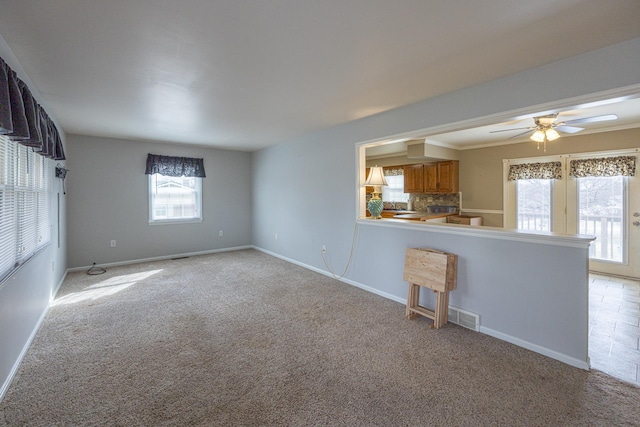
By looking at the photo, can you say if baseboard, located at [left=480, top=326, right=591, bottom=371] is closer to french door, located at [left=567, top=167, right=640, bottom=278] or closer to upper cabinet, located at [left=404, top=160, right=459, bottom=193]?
french door, located at [left=567, top=167, right=640, bottom=278]

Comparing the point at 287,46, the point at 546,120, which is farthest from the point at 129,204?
the point at 546,120

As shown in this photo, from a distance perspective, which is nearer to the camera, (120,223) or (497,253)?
(497,253)

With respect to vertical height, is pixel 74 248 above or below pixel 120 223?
below

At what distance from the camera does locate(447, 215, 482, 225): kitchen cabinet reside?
5.99 metres

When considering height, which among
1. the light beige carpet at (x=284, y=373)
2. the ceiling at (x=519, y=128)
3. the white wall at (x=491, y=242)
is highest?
the ceiling at (x=519, y=128)

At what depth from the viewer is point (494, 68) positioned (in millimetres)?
2387

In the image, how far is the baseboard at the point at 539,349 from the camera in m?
2.21

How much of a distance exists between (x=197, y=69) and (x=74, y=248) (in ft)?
14.8

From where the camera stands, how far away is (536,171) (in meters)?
5.31

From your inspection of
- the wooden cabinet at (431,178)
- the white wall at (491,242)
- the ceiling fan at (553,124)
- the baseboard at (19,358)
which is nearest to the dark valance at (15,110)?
the baseboard at (19,358)

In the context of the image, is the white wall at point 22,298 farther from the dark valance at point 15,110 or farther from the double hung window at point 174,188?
the double hung window at point 174,188

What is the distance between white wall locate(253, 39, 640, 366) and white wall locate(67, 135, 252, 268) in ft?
8.78

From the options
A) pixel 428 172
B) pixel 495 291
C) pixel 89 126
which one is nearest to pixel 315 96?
pixel 495 291

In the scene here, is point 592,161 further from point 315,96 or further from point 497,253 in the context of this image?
point 315,96
